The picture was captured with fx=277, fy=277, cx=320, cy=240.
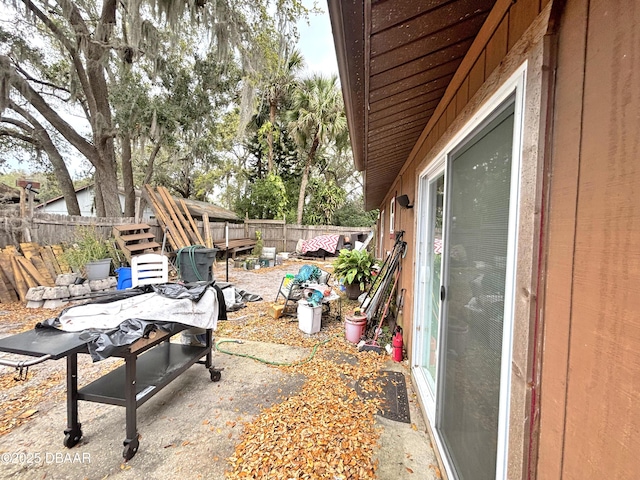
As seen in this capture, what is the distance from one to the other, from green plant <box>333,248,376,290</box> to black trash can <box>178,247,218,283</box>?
2542 mm

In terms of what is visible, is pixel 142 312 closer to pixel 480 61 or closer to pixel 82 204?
pixel 480 61

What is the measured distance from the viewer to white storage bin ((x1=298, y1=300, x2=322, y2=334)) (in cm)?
396

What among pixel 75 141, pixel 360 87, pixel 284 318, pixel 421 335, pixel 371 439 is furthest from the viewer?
A: pixel 75 141

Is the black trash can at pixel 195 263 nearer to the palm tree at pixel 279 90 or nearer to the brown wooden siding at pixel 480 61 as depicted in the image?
the brown wooden siding at pixel 480 61

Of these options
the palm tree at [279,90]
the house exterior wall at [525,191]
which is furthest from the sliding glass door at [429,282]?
the palm tree at [279,90]

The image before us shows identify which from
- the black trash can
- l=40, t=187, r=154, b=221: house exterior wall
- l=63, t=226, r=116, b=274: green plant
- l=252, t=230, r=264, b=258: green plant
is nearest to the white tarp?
the black trash can

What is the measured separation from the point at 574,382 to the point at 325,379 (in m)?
2.36

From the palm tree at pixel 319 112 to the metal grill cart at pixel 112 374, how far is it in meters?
10.2

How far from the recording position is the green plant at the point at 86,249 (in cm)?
525

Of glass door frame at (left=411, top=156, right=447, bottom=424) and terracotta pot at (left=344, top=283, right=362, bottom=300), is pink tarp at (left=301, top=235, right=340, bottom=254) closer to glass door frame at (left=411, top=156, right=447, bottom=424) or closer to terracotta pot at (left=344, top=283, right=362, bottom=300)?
terracotta pot at (left=344, top=283, right=362, bottom=300)

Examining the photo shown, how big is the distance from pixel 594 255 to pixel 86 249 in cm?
717

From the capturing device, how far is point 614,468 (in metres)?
0.59

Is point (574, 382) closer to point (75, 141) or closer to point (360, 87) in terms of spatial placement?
point (360, 87)

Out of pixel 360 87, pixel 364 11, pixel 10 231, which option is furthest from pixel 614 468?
pixel 10 231
